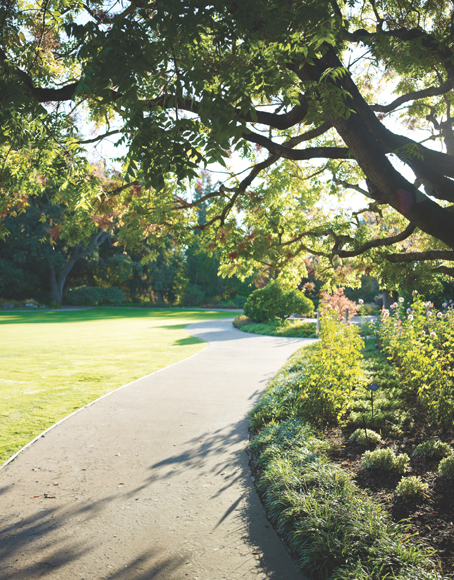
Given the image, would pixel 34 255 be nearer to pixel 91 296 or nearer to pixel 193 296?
pixel 91 296

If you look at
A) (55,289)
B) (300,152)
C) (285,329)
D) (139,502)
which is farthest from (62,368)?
(55,289)

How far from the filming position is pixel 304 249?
752 cm

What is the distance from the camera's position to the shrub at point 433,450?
13.9 ft

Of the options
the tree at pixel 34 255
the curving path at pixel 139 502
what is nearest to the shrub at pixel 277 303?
the curving path at pixel 139 502

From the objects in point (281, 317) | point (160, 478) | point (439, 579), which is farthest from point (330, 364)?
point (281, 317)

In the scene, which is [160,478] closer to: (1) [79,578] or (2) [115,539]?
(2) [115,539]

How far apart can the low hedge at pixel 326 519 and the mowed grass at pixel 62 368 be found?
334 cm

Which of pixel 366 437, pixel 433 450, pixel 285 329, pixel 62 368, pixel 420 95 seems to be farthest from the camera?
pixel 285 329

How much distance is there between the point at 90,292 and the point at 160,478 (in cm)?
4040

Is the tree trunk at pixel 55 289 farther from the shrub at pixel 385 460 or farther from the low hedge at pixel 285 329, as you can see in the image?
the shrub at pixel 385 460

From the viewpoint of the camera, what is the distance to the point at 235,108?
2.92m

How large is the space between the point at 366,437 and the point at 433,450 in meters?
0.69

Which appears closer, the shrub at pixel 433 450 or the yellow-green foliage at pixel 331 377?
the shrub at pixel 433 450

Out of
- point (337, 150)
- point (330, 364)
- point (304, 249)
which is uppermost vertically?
point (337, 150)
